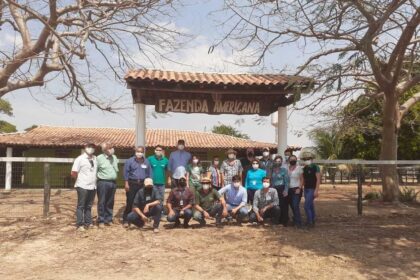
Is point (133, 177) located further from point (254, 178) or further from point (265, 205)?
point (265, 205)

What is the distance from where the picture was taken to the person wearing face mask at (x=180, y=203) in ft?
27.6

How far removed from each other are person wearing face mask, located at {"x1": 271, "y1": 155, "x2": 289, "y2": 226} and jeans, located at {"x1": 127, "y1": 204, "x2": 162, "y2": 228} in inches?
95.2

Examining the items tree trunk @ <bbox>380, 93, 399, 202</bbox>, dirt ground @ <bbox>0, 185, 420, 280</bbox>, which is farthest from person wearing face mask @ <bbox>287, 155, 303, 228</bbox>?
tree trunk @ <bbox>380, 93, 399, 202</bbox>

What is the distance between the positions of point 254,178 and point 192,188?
50.6 inches

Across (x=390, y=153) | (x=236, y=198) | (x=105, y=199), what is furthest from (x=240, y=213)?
(x=390, y=153)

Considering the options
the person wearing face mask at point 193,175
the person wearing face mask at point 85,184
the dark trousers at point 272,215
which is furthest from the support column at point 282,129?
the person wearing face mask at point 85,184

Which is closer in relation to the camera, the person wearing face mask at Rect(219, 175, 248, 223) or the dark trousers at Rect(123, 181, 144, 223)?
the dark trousers at Rect(123, 181, 144, 223)

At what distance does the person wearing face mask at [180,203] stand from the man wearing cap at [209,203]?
23 cm

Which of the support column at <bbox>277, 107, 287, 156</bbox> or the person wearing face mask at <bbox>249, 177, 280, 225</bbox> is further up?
the support column at <bbox>277, 107, 287, 156</bbox>

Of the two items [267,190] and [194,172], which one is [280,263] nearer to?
[267,190]

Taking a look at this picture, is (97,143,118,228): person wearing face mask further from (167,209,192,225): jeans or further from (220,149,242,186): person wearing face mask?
(220,149,242,186): person wearing face mask

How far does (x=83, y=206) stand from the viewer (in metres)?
8.30

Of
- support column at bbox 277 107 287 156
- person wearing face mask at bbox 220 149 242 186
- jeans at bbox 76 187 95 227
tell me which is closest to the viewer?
jeans at bbox 76 187 95 227

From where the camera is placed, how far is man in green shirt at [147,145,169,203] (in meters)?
8.95
